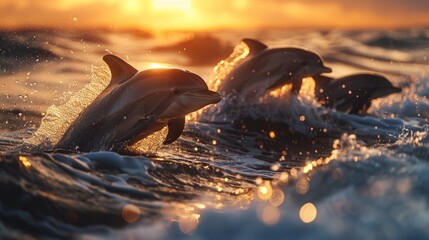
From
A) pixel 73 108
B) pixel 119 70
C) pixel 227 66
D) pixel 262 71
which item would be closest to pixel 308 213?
pixel 119 70

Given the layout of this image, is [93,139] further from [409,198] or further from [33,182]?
[409,198]

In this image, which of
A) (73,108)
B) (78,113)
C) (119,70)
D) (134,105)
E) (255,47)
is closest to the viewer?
(134,105)

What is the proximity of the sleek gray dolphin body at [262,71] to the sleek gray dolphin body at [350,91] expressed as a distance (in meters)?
1.09

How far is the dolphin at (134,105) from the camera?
28.1ft

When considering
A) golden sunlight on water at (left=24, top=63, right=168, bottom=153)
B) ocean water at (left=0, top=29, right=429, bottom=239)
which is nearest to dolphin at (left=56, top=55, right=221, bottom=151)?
ocean water at (left=0, top=29, right=429, bottom=239)

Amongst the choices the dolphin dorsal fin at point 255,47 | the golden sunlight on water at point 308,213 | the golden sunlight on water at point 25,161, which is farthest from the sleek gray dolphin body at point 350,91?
the golden sunlight on water at point 308,213

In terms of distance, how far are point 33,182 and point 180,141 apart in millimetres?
4400

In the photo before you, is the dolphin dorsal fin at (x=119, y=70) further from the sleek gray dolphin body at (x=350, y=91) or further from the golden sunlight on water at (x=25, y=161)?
the sleek gray dolphin body at (x=350, y=91)

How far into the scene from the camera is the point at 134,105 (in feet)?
28.1

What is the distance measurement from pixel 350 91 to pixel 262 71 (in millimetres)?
2357

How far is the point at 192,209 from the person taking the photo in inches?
260

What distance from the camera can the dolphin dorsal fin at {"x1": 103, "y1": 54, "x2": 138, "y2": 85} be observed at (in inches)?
346

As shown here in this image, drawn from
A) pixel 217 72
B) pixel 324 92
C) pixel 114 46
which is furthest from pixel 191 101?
pixel 114 46

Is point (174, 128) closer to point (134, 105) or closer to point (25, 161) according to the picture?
point (134, 105)
